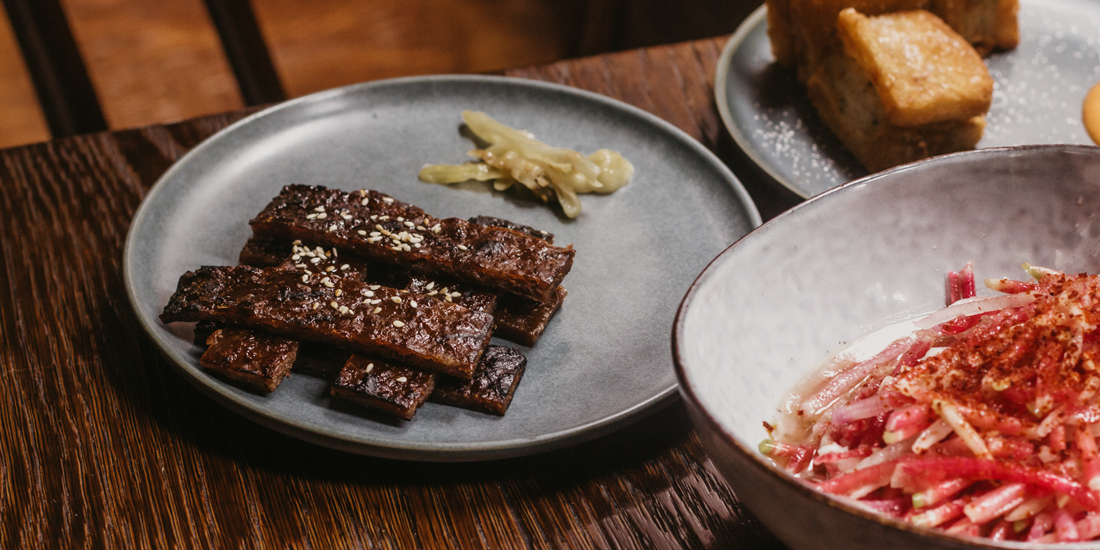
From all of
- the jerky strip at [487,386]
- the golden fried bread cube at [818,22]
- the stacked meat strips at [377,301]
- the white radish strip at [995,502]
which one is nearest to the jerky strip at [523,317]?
the stacked meat strips at [377,301]

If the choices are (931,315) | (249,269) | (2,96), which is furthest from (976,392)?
(2,96)

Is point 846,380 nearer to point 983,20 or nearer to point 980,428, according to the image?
point 980,428

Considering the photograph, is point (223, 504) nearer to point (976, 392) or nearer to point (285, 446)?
point (285, 446)

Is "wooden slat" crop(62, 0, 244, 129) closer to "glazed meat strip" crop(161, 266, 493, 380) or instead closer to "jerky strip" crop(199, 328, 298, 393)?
"glazed meat strip" crop(161, 266, 493, 380)

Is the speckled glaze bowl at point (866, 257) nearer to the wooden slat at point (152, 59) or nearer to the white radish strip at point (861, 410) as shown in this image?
the white radish strip at point (861, 410)

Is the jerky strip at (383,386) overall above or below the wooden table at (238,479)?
above

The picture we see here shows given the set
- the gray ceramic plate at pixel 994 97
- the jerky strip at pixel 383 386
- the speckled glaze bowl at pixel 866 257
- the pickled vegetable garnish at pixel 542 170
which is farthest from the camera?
the gray ceramic plate at pixel 994 97

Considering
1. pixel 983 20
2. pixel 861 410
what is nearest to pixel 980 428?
pixel 861 410

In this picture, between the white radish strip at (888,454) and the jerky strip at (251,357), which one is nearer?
the white radish strip at (888,454)
